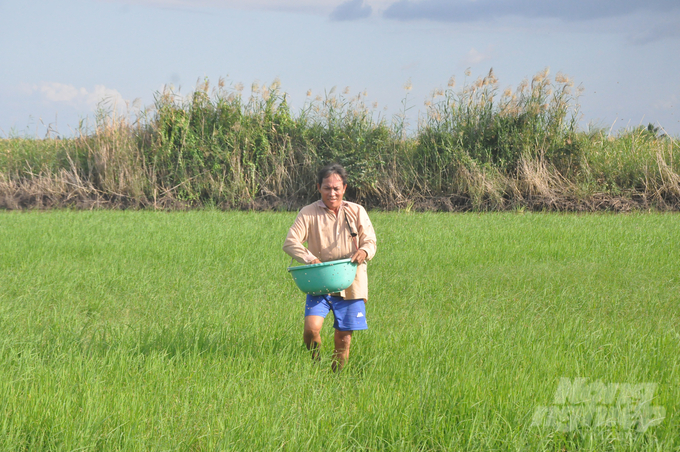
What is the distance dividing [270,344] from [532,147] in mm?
11114

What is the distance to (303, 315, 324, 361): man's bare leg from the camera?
372 centimetres

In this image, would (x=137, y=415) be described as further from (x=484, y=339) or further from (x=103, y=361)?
(x=484, y=339)

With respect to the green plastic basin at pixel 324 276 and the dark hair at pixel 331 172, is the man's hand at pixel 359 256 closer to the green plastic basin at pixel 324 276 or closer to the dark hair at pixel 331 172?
the green plastic basin at pixel 324 276

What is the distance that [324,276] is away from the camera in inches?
134

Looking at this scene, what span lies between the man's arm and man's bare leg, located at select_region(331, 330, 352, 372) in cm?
52

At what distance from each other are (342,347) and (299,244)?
2.40 ft

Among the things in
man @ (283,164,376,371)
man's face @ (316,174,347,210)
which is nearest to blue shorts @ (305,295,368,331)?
man @ (283,164,376,371)

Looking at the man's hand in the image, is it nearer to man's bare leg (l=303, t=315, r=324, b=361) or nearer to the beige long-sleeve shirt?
the beige long-sleeve shirt

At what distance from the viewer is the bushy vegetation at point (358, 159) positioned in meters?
13.5

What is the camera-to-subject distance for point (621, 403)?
9.91ft

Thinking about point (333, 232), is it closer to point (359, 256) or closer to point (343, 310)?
point (359, 256)

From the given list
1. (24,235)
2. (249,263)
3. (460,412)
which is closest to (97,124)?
(24,235)

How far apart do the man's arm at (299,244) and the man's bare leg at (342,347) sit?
1.71 feet

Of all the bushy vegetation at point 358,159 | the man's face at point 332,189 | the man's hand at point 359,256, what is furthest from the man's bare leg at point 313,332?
the bushy vegetation at point 358,159
